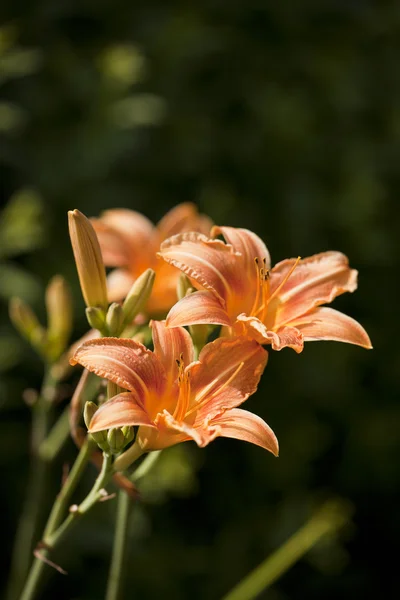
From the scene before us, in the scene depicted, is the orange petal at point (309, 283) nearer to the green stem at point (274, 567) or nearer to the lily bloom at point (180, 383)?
the lily bloom at point (180, 383)

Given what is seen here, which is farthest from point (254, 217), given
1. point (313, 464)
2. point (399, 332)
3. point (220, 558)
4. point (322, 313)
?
point (322, 313)

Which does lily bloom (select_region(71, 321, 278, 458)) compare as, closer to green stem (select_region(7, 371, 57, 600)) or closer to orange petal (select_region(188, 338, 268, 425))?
orange petal (select_region(188, 338, 268, 425))

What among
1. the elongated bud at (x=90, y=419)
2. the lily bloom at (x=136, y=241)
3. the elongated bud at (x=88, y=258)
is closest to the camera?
the elongated bud at (x=90, y=419)

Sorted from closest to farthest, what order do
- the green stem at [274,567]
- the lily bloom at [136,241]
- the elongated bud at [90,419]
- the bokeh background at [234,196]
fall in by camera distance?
the elongated bud at [90,419] < the green stem at [274,567] < the lily bloom at [136,241] < the bokeh background at [234,196]

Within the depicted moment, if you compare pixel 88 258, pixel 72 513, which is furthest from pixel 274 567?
→ pixel 88 258

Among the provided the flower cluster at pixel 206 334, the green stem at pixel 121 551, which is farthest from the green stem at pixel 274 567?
the flower cluster at pixel 206 334

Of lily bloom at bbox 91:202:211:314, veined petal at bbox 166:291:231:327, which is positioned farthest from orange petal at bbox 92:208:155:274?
veined petal at bbox 166:291:231:327
